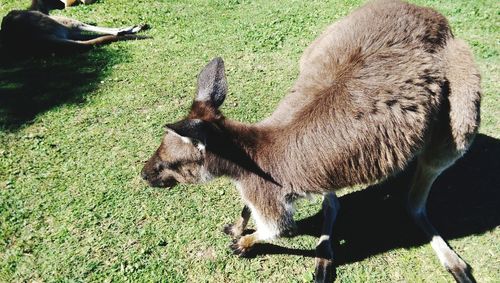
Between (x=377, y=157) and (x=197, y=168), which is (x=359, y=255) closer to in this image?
(x=377, y=157)

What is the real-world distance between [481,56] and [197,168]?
4.07 m

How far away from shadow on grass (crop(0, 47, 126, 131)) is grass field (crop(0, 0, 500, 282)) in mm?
19

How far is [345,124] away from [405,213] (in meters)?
1.42

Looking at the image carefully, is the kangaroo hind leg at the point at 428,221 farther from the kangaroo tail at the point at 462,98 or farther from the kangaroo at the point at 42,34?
the kangaroo at the point at 42,34

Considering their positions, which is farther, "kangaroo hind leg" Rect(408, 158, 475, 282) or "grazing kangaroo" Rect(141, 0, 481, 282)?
"kangaroo hind leg" Rect(408, 158, 475, 282)

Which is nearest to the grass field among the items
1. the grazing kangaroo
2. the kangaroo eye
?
the grazing kangaroo

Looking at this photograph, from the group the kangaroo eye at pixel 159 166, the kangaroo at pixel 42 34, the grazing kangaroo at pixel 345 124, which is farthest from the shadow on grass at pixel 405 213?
the kangaroo at pixel 42 34

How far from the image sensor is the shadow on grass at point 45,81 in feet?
14.7

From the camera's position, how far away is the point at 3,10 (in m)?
6.38

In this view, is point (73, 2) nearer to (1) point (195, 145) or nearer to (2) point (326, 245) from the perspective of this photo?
(1) point (195, 145)

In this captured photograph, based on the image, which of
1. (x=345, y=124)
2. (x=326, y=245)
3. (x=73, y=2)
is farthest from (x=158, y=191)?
(x=73, y=2)

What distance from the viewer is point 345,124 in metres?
2.64

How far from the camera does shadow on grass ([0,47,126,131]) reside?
177 inches

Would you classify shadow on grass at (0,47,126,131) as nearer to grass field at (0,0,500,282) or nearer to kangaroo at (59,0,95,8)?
grass field at (0,0,500,282)
